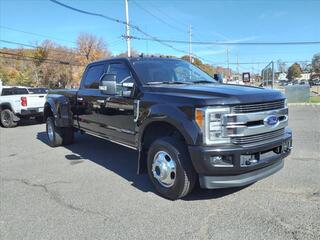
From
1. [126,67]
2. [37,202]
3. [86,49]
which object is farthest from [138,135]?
[86,49]

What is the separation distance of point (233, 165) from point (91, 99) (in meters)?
3.73

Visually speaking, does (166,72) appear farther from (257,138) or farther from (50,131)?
(50,131)

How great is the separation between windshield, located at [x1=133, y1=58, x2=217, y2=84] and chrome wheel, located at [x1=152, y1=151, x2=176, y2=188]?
4.26 feet

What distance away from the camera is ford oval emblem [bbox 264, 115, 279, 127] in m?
4.46

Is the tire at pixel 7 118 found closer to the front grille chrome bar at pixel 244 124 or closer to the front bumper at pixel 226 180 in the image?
the front bumper at pixel 226 180

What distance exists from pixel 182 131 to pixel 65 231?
1820 millimetres

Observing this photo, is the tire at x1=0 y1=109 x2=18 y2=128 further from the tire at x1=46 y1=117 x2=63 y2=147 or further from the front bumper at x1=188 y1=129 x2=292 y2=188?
the front bumper at x1=188 y1=129 x2=292 y2=188

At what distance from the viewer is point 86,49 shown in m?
81.3

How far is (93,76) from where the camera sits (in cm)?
722

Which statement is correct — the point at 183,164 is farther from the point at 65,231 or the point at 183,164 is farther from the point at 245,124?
the point at 65,231

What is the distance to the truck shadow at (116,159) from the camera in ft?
16.7

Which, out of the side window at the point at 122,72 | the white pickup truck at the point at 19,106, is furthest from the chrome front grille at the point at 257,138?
the white pickup truck at the point at 19,106

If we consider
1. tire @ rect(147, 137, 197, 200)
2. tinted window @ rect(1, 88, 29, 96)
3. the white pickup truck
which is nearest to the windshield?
tire @ rect(147, 137, 197, 200)

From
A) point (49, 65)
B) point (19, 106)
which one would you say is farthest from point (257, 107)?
point (49, 65)
